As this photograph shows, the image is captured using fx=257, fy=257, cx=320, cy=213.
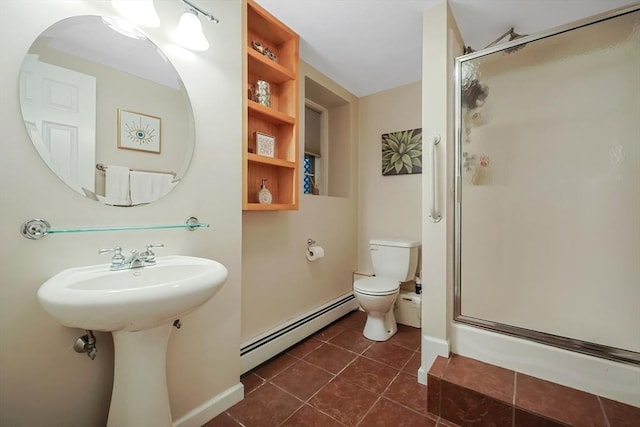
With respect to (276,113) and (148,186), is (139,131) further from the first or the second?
(276,113)

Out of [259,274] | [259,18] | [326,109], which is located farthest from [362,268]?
[259,18]

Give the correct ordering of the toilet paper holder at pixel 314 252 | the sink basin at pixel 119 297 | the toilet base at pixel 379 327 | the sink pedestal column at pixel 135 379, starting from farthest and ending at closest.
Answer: the toilet paper holder at pixel 314 252 → the toilet base at pixel 379 327 → the sink pedestal column at pixel 135 379 → the sink basin at pixel 119 297

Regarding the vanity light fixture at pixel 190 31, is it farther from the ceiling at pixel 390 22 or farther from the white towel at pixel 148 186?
the white towel at pixel 148 186

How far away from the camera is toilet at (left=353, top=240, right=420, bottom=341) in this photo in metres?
1.95

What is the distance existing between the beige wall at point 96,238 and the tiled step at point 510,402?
Result: 3.66 feet

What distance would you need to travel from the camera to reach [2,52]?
78 cm

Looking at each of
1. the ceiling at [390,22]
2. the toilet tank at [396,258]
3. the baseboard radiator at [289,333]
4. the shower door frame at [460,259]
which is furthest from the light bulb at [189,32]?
the toilet tank at [396,258]

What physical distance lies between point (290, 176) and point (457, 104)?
1153 mm

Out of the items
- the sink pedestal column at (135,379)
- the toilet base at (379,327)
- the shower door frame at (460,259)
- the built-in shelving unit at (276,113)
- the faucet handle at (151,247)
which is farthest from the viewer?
the toilet base at (379,327)

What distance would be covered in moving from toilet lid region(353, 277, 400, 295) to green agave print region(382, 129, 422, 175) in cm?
106

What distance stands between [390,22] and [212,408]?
243 cm

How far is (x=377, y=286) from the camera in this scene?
2.01 meters

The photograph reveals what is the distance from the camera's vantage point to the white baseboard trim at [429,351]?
59.5 inches

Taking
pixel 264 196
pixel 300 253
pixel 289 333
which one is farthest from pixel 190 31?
pixel 289 333
